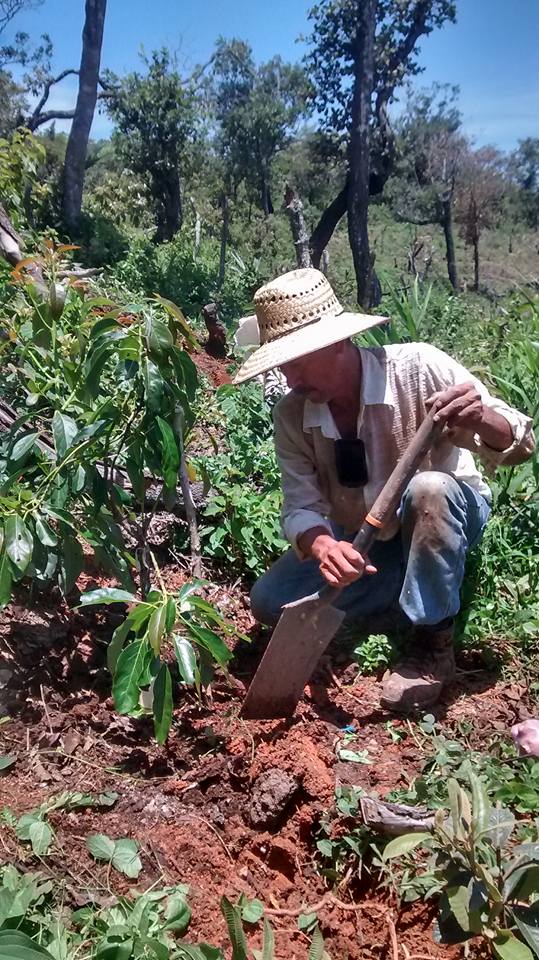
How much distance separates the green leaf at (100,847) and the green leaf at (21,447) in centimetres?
96

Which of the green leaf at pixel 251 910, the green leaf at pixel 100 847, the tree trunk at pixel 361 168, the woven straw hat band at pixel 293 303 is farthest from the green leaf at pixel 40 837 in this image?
the tree trunk at pixel 361 168

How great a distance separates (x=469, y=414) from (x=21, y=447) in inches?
46.7

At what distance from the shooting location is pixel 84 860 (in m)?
1.72

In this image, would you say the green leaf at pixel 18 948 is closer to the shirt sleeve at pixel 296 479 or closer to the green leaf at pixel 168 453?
the green leaf at pixel 168 453

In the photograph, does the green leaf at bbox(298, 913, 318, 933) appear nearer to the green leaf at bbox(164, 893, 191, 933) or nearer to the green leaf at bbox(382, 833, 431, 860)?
the green leaf at bbox(164, 893, 191, 933)

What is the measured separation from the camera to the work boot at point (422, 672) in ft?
7.34

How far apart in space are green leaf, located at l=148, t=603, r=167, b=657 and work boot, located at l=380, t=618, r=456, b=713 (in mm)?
860

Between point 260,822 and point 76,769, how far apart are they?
0.50 m

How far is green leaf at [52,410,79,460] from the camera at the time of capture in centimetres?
202

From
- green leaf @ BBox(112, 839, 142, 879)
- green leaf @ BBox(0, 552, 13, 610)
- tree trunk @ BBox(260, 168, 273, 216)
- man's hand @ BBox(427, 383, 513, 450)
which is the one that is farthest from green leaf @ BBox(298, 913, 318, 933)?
tree trunk @ BBox(260, 168, 273, 216)

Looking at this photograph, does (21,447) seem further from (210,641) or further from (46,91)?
(46,91)

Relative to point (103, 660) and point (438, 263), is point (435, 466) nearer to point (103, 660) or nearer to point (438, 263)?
point (103, 660)

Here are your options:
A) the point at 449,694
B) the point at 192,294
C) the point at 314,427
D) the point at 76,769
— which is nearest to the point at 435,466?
the point at 314,427

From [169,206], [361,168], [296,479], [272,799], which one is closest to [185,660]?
[272,799]
